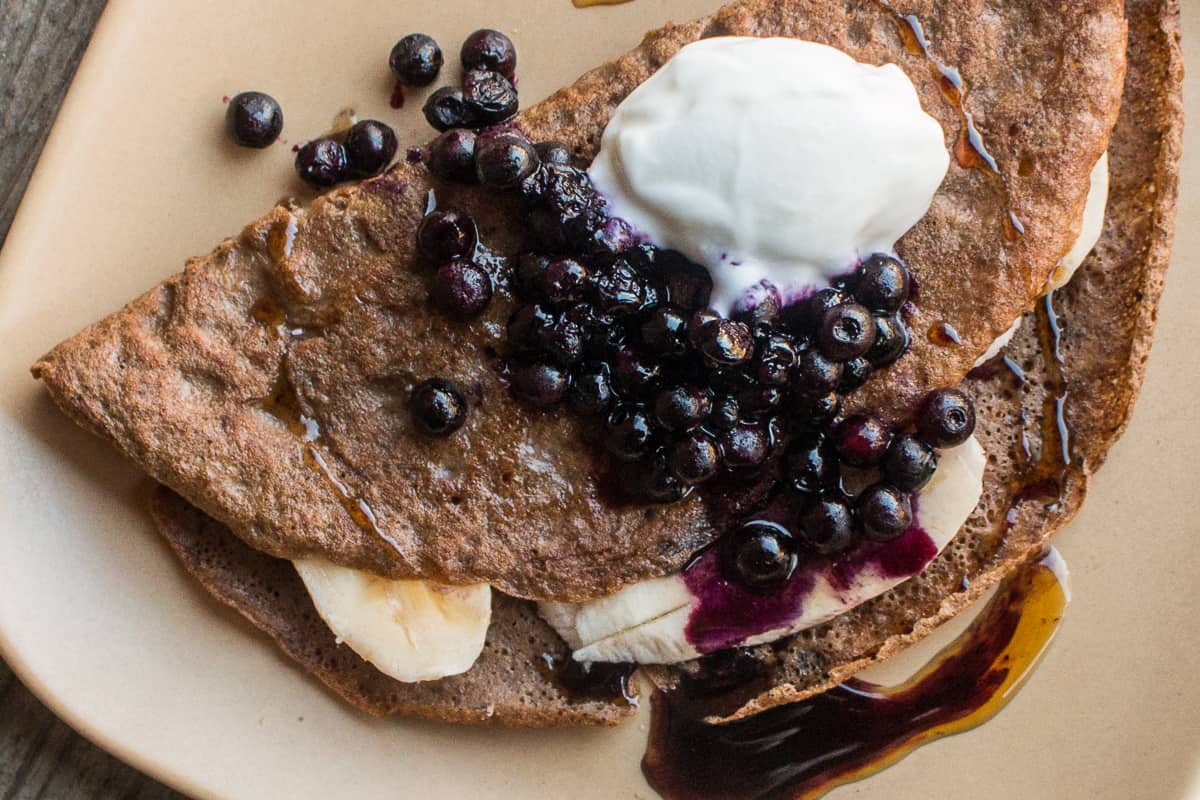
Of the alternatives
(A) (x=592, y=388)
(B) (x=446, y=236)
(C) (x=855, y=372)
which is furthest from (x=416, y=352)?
(C) (x=855, y=372)

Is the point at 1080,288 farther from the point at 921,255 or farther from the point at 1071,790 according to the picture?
the point at 1071,790

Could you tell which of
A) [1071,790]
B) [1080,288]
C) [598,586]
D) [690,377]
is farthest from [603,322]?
[1071,790]

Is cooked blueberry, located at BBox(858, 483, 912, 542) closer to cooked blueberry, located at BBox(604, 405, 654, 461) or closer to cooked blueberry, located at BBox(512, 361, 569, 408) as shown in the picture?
cooked blueberry, located at BBox(604, 405, 654, 461)

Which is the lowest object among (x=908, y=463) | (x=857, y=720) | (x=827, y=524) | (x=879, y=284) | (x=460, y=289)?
(x=857, y=720)

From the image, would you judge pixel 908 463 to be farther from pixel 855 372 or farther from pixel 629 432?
pixel 629 432

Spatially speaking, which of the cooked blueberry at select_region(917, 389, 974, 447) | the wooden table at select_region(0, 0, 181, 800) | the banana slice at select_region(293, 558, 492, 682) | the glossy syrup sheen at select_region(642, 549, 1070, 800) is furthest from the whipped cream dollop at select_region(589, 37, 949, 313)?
A: the wooden table at select_region(0, 0, 181, 800)

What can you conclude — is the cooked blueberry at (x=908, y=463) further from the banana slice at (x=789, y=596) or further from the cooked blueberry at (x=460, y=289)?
the cooked blueberry at (x=460, y=289)
